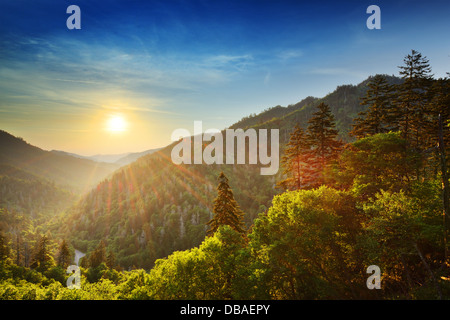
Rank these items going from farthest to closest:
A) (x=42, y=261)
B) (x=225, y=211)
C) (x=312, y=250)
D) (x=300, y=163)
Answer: (x=42, y=261), (x=300, y=163), (x=225, y=211), (x=312, y=250)

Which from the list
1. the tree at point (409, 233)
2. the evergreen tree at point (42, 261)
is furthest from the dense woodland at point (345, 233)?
the evergreen tree at point (42, 261)

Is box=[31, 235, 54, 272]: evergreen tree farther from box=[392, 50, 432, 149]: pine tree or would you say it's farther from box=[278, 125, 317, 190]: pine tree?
box=[392, 50, 432, 149]: pine tree

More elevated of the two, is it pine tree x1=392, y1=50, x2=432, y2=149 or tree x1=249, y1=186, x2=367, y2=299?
pine tree x1=392, y1=50, x2=432, y2=149

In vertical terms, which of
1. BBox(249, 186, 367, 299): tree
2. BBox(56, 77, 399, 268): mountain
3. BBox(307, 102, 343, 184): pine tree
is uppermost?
BBox(307, 102, 343, 184): pine tree

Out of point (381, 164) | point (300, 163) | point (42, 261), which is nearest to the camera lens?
point (381, 164)

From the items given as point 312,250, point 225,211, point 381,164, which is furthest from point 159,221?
point 381,164

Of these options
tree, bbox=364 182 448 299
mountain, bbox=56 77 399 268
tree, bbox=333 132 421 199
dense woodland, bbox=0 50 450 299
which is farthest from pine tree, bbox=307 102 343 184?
mountain, bbox=56 77 399 268

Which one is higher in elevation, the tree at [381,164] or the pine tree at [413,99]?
the pine tree at [413,99]

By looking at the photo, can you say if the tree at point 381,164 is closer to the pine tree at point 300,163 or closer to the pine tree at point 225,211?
the pine tree at point 300,163

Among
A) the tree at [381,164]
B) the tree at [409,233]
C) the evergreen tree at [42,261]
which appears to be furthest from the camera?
the evergreen tree at [42,261]

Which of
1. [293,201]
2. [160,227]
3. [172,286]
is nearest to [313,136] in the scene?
[293,201]

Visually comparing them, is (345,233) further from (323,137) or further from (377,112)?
(377,112)

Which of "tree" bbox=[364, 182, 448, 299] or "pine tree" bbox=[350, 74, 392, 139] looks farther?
"pine tree" bbox=[350, 74, 392, 139]

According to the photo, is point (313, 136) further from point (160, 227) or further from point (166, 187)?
point (166, 187)
